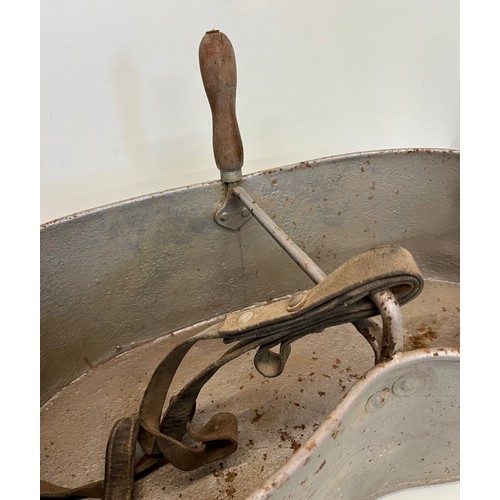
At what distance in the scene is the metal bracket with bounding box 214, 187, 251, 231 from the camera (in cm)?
87

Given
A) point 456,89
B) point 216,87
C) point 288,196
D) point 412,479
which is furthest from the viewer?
point 456,89

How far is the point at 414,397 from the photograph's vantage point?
19.5 inches

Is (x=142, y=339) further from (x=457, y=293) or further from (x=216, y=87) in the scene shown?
(x=457, y=293)

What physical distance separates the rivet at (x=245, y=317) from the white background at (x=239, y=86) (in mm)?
687

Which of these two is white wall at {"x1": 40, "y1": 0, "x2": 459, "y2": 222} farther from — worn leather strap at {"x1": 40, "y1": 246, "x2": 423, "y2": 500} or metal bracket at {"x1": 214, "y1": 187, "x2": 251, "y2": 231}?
worn leather strap at {"x1": 40, "y1": 246, "x2": 423, "y2": 500}

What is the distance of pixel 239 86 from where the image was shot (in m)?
1.23

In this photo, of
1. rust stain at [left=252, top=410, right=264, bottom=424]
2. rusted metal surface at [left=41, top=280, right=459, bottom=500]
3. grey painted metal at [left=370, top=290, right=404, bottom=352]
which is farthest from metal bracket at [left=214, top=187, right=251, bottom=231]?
grey painted metal at [left=370, top=290, right=404, bottom=352]

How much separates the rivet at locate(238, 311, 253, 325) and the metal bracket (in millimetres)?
379

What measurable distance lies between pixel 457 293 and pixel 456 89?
629 mm

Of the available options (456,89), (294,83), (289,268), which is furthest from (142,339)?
(456,89)

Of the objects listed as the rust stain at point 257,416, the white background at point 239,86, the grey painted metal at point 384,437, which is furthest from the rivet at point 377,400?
the white background at point 239,86

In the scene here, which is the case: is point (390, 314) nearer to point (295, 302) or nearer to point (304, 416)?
point (295, 302)

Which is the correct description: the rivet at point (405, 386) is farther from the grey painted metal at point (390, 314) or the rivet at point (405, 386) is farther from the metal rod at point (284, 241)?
the metal rod at point (284, 241)
